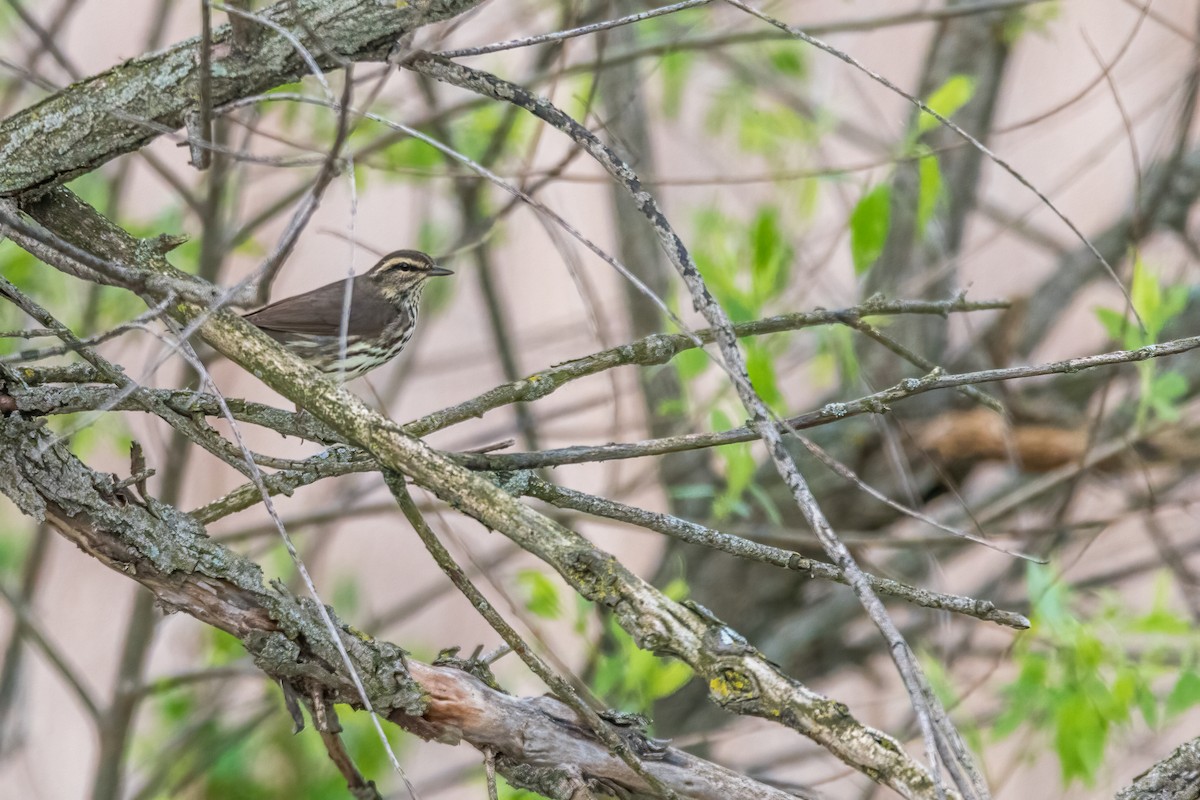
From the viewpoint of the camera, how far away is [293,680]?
1813 millimetres

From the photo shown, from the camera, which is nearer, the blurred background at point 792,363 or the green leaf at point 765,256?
the green leaf at point 765,256

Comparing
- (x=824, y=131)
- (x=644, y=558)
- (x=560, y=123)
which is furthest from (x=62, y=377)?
(x=644, y=558)

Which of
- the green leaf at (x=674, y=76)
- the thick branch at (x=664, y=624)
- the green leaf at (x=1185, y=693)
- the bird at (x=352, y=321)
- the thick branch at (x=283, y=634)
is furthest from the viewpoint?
the green leaf at (x=674, y=76)

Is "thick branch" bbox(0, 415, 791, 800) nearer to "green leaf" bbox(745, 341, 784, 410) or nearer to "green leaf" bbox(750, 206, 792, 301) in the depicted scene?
"green leaf" bbox(745, 341, 784, 410)

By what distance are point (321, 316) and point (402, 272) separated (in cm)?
51

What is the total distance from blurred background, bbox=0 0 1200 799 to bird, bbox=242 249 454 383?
0.95ft

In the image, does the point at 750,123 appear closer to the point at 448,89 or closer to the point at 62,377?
the point at 448,89

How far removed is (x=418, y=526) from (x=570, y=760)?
18.3 inches

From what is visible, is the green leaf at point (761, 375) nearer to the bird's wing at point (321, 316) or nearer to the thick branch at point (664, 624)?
the bird's wing at point (321, 316)

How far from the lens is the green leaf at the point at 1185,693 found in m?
3.07

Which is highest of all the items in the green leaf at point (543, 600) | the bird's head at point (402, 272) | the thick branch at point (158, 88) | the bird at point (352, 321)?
the bird's head at point (402, 272)

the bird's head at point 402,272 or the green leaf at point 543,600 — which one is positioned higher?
the bird's head at point 402,272

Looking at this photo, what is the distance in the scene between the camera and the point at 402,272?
4.37 metres

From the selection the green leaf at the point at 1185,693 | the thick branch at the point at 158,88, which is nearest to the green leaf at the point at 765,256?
the green leaf at the point at 1185,693
